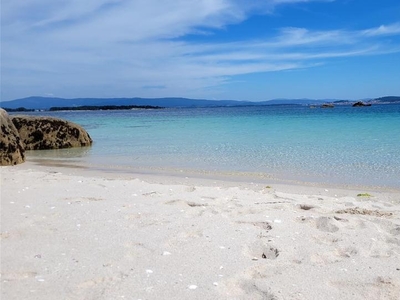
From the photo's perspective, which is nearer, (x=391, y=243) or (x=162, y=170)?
(x=391, y=243)

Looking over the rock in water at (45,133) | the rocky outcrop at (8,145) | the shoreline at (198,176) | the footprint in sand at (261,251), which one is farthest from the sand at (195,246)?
the rock in water at (45,133)

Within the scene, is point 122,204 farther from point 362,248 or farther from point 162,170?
point 162,170

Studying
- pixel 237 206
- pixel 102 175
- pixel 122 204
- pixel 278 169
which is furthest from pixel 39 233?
pixel 278 169

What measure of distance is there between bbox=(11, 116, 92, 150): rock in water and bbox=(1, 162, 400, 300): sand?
356 inches

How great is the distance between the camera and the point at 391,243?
384 cm

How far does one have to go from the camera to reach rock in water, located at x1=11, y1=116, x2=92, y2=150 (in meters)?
14.5

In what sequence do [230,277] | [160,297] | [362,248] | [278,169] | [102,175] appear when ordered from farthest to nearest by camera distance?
1. [278,169]
2. [102,175]
3. [362,248]
4. [230,277]
5. [160,297]

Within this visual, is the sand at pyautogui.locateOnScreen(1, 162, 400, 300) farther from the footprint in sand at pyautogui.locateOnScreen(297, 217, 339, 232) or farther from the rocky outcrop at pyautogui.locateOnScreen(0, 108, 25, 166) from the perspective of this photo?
the rocky outcrop at pyautogui.locateOnScreen(0, 108, 25, 166)

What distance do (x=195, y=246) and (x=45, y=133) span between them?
1245 centimetres

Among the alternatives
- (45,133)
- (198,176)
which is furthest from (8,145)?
(198,176)

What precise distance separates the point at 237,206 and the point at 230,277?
7.45 ft

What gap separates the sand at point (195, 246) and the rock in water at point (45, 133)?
9.05 m

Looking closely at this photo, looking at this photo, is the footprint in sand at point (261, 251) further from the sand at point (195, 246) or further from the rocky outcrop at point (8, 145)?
the rocky outcrop at point (8, 145)

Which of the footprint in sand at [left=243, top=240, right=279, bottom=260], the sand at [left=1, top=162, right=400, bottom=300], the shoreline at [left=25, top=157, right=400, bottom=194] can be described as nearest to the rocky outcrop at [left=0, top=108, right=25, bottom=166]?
the shoreline at [left=25, top=157, right=400, bottom=194]
